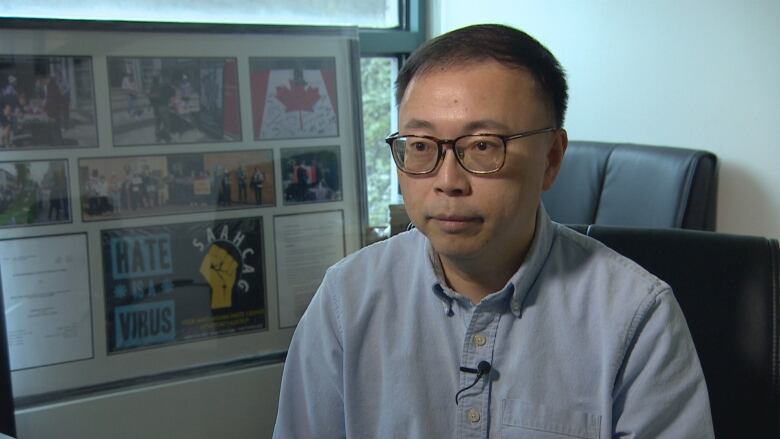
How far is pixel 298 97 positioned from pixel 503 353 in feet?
4.06

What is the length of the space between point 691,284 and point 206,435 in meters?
1.35

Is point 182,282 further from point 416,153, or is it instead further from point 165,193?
point 416,153

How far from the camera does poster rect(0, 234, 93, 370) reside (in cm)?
173

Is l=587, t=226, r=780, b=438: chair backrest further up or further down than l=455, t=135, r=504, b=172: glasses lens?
further down

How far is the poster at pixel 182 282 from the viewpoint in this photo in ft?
6.07

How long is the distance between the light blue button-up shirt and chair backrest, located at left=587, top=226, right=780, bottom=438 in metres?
0.19

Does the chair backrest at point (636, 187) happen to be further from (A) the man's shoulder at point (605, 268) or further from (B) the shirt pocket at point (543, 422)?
(B) the shirt pocket at point (543, 422)


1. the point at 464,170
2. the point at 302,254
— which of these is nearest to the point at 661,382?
the point at 464,170

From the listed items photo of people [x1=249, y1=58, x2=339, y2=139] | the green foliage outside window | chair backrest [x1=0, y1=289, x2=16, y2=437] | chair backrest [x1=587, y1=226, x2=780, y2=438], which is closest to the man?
chair backrest [x1=587, y1=226, x2=780, y2=438]

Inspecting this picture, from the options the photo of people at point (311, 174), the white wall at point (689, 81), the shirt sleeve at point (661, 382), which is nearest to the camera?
the shirt sleeve at point (661, 382)

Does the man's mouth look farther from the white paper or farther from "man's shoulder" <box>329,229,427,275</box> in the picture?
the white paper

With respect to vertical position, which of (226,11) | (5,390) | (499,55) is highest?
(226,11)

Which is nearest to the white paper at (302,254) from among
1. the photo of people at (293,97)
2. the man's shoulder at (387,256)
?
the photo of people at (293,97)

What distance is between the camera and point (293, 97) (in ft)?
6.77
